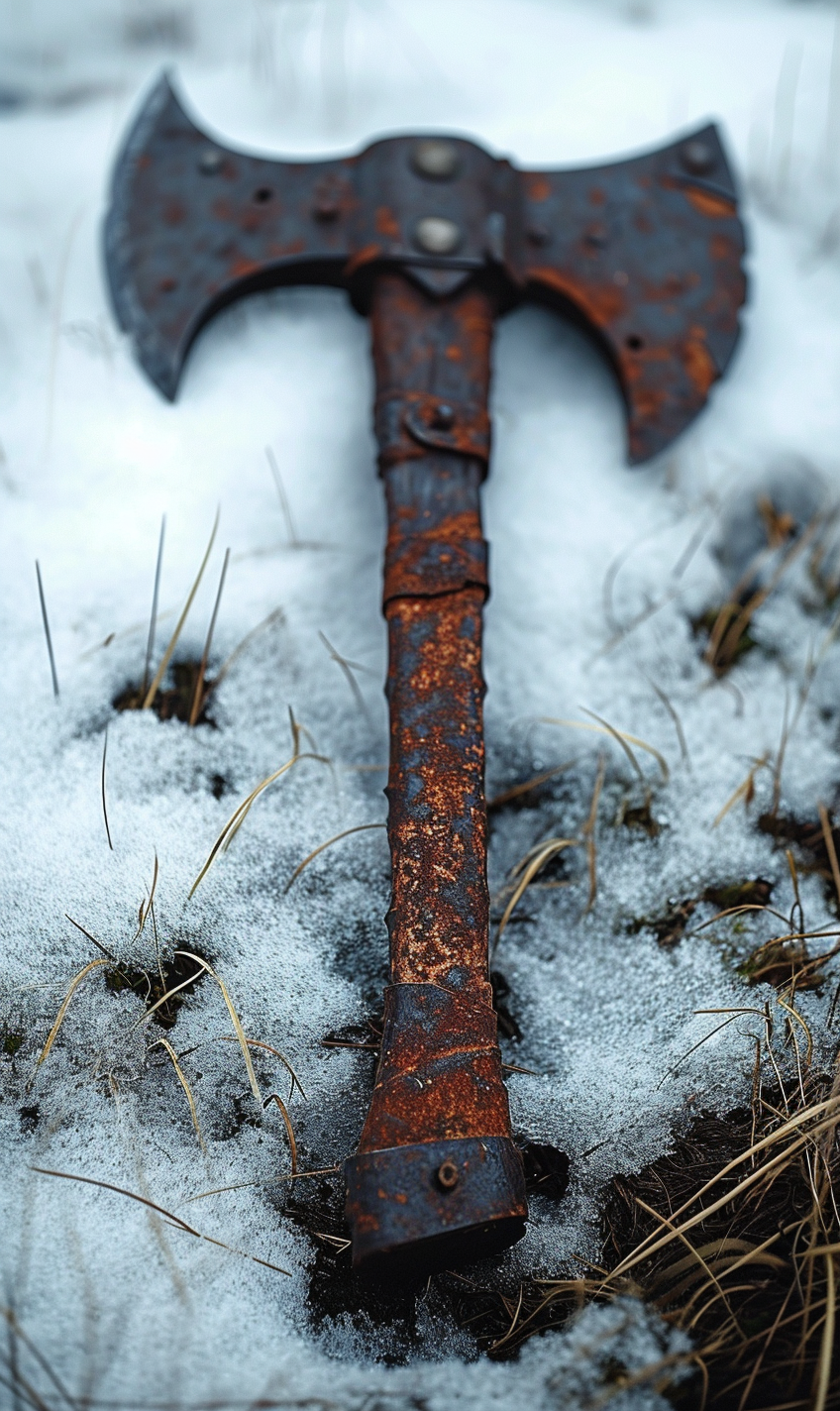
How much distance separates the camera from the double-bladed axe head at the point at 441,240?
1.78 m

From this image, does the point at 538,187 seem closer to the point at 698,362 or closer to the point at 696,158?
the point at 696,158

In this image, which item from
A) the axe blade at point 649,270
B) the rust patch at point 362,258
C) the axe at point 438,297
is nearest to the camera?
the axe at point 438,297

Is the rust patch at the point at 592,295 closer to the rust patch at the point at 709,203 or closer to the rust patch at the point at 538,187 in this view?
the rust patch at the point at 538,187

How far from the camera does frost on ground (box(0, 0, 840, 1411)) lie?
1.12m

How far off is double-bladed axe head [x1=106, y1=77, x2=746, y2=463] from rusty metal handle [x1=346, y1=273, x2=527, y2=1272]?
0.39ft

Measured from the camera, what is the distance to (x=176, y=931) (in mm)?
1375

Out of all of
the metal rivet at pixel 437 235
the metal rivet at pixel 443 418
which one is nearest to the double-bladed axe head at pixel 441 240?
the metal rivet at pixel 437 235

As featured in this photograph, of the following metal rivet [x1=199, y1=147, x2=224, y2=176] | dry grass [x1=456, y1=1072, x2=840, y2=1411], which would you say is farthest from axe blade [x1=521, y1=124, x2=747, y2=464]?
dry grass [x1=456, y1=1072, x2=840, y2=1411]

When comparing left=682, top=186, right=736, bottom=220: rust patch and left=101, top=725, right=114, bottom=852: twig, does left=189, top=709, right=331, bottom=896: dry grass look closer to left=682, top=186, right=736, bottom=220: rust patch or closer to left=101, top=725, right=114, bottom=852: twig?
left=101, top=725, right=114, bottom=852: twig

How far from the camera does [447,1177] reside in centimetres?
104

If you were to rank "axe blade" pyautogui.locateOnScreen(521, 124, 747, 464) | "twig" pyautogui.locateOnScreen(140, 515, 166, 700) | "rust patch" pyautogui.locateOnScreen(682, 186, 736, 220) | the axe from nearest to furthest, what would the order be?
the axe
"twig" pyautogui.locateOnScreen(140, 515, 166, 700)
"axe blade" pyautogui.locateOnScreen(521, 124, 747, 464)
"rust patch" pyautogui.locateOnScreen(682, 186, 736, 220)

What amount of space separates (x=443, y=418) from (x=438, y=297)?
0.27m

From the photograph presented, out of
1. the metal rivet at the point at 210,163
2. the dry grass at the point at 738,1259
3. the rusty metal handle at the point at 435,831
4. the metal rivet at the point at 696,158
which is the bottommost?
the dry grass at the point at 738,1259

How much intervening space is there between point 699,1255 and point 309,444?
1.48 metres
